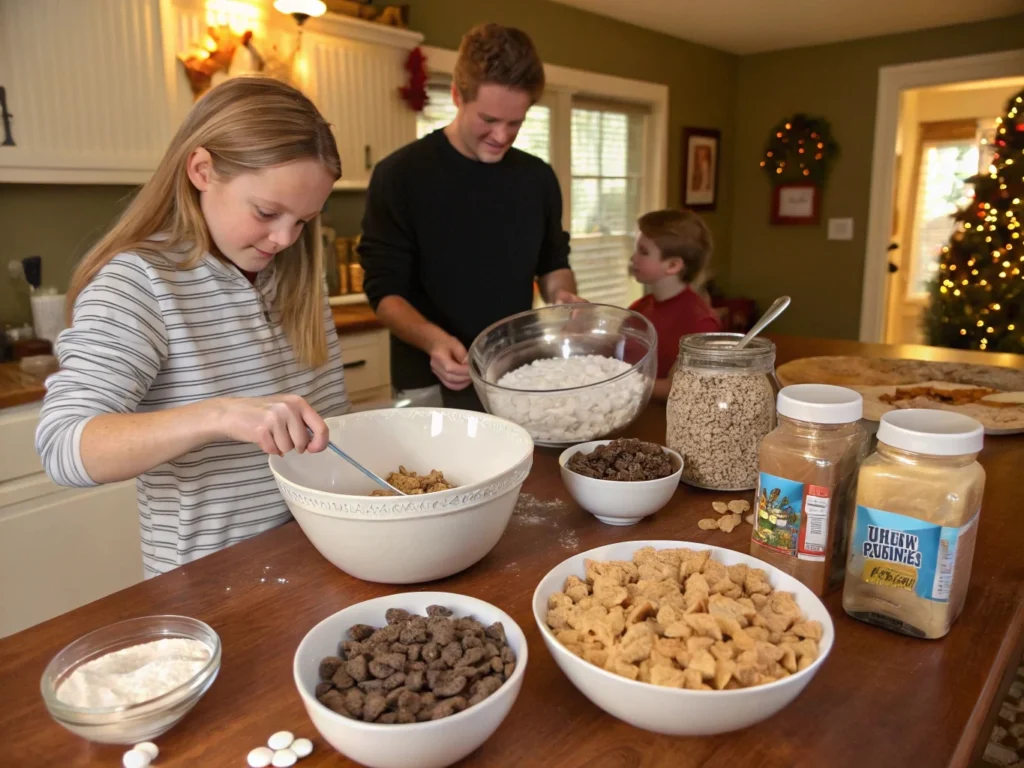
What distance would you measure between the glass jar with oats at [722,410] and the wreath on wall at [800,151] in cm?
458

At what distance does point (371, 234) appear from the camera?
1880 mm

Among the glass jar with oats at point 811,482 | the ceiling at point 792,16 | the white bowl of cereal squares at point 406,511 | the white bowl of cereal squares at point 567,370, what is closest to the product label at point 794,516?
the glass jar with oats at point 811,482

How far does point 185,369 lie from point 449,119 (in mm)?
2843

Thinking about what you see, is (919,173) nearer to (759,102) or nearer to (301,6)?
(759,102)

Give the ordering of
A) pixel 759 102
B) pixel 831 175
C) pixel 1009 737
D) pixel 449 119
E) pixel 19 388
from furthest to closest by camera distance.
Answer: pixel 759 102 < pixel 831 175 < pixel 449 119 < pixel 19 388 < pixel 1009 737

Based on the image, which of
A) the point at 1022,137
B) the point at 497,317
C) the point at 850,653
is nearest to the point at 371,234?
the point at 497,317

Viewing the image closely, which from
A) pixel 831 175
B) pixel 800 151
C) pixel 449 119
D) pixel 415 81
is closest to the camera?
pixel 415 81

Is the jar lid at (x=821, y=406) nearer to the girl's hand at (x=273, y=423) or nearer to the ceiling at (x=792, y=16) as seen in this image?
the girl's hand at (x=273, y=423)

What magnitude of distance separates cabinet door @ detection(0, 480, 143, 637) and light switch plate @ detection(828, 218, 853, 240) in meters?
4.65

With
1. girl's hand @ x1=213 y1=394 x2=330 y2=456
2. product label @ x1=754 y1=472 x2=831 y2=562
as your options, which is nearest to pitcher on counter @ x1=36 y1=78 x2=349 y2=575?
girl's hand @ x1=213 y1=394 x2=330 y2=456

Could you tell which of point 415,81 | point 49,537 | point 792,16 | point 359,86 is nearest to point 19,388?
point 49,537

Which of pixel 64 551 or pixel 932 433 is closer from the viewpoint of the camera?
pixel 932 433

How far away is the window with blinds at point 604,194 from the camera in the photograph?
4473mm

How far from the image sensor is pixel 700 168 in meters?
5.32
